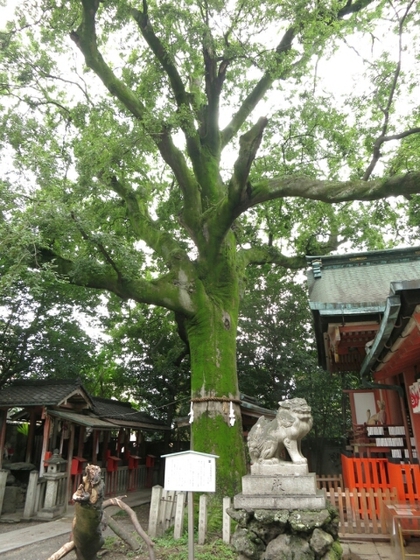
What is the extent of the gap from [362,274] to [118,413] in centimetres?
1059

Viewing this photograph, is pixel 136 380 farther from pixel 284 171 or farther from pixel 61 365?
pixel 284 171

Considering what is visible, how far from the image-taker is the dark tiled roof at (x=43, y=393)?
10.5m

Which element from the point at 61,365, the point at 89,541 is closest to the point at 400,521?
the point at 89,541

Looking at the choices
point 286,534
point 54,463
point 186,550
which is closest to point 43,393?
point 54,463

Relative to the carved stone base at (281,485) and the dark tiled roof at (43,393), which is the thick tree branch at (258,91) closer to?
the dark tiled roof at (43,393)

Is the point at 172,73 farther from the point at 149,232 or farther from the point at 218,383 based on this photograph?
the point at 218,383

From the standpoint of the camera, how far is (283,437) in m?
4.87

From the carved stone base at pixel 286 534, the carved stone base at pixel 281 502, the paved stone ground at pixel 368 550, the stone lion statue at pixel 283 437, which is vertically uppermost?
the stone lion statue at pixel 283 437

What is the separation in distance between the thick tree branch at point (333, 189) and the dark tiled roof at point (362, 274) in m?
→ 2.18

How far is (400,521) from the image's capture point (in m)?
5.06

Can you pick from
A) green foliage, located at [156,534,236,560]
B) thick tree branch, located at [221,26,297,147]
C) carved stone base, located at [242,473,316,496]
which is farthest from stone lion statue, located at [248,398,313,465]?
thick tree branch, located at [221,26,297,147]

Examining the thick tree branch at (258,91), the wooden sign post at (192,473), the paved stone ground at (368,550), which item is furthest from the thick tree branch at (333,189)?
the paved stone ground at (368,550)

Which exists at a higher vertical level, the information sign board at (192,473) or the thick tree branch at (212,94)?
the thick tree branch at (212,94)

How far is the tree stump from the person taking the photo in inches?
194
